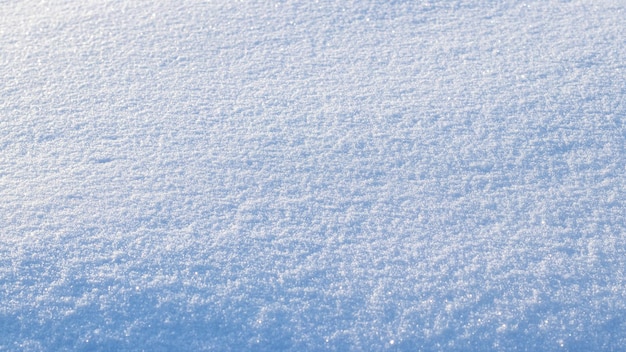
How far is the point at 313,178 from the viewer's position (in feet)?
7.18

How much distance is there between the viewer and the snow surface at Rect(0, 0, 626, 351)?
5.63ft

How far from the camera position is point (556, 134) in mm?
2377

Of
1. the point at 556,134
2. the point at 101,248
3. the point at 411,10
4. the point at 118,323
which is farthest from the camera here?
the point at 411,10

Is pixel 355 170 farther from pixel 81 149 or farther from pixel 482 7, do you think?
pixel 482 7

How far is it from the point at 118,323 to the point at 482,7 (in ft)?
8.72

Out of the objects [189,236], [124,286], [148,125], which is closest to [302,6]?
[148,125]

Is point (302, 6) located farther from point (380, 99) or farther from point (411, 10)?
point (380, 99)

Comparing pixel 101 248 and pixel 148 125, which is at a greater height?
pixel 148 125

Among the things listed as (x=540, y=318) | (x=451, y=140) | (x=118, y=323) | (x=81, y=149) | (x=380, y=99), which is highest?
(x=81, y=149)

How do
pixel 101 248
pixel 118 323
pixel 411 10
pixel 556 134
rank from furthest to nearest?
pixel 411 10 → pixel 556 134 → pixel 101 248 → pixel 118 323

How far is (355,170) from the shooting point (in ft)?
7.30

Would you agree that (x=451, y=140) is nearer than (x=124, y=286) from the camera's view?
No

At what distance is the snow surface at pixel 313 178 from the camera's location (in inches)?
67.6

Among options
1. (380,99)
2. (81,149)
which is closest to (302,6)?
(380,99)
